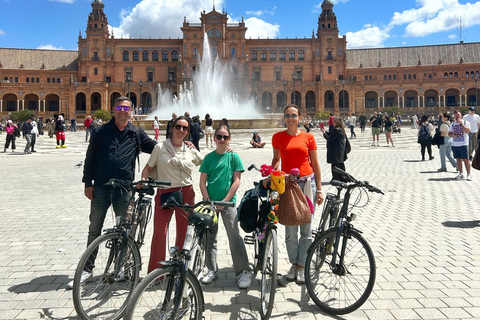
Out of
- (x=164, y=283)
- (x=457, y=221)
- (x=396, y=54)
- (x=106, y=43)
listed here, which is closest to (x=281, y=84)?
(x=396, y=54)

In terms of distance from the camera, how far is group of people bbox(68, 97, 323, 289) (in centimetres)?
470

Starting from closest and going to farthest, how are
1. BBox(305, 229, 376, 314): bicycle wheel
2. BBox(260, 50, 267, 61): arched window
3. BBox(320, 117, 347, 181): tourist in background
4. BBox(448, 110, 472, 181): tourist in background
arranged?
BBox(305, 229, 376, 314): bicycle wheel, BBox(320, 117, 347, 181): tourist in background, BBox(448, 110, 472, 181): tourist in background, BBox(260, 50, 267, 61): arched window

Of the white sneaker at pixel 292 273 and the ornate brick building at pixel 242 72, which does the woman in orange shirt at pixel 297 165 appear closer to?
the white sneaker at pixel 292 273

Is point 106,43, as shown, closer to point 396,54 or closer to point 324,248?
point 396,54

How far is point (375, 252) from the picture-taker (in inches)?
233

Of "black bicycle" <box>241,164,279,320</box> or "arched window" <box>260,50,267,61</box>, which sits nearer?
"black bicycle" <box>241,164,279,320</box>

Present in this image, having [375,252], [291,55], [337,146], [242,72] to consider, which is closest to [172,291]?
[375,252]

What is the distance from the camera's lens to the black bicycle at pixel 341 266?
Result: 4.09m

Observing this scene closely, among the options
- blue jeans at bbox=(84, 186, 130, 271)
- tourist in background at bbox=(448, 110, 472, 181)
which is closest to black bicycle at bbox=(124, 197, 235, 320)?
blue jeans at bbox=(84, 186, 130, 271)

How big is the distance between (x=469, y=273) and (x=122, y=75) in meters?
78.1

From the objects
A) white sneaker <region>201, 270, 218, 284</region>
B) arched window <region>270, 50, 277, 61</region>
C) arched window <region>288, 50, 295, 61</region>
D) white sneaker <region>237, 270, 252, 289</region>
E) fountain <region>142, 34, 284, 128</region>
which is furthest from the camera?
arched window <region>288, 50, 295, 61</region>

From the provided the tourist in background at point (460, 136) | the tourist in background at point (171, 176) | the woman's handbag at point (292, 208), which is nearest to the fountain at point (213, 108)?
the tourist in background at point (460, 136)

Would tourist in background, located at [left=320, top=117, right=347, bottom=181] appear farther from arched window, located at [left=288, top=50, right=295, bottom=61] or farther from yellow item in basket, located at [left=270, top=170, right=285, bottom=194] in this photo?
arched window, located at [left=288, top=50, right=295, bottom=61]

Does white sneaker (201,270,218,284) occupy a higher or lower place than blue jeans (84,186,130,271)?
lower
